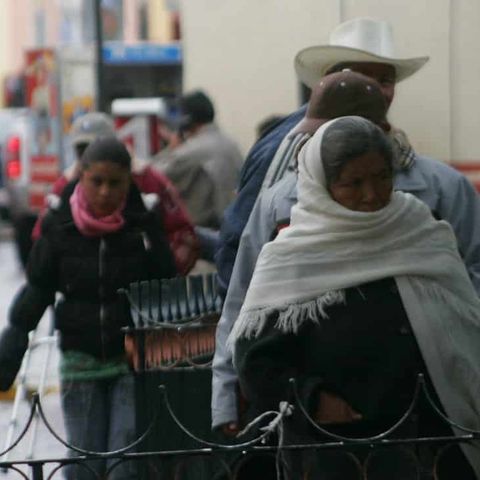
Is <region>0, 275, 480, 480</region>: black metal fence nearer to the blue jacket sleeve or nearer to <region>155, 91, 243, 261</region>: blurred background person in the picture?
the blue jacket sleeve

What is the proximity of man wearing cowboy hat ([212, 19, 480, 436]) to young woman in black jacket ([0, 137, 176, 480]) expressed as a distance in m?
0.83

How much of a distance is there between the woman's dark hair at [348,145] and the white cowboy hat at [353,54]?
163 cm

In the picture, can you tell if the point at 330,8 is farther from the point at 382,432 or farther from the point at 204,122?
the point at 382,432

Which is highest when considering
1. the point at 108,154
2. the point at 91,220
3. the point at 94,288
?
the point at 108,154

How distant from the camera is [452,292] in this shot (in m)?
4.39

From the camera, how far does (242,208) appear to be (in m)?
5.65

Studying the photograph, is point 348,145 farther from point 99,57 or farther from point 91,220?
point 99,57

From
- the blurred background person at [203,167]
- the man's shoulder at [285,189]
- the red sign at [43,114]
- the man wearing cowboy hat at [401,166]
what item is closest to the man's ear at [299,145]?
the man's shoulder at [285,189]

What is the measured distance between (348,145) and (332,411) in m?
0.63

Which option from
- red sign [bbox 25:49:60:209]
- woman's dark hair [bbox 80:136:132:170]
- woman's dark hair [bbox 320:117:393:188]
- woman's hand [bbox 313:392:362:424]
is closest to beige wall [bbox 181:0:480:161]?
woman's dark hair [bbox 80:136:132:170]


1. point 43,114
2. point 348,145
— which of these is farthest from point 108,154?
point 43,114

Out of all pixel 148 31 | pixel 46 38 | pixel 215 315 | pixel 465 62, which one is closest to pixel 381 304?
pixel 215 315

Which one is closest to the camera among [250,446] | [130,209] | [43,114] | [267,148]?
[250,446]

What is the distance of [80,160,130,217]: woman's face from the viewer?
21.6 ft
